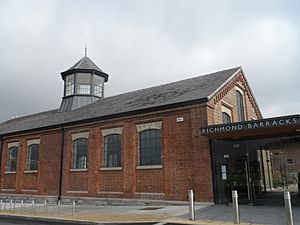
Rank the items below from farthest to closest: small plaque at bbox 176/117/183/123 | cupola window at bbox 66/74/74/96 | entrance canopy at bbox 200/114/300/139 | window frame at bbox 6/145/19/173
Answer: cupola window at bbox 66/74/74/96, window frame at bbox 6/145/19/173, small plaque at bbox 176/117/183/123, entrance canopy at bbox 200/114/300/139

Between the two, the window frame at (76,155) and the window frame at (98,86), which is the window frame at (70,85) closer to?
the window frame at (98,86)

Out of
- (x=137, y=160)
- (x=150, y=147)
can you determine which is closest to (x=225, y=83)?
(x=150, y=147)

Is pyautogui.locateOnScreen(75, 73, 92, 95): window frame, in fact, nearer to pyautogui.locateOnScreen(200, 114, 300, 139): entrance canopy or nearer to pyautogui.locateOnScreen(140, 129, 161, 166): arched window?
pyautogui.locateOnScreen(140, 129, 161, 166): arched window

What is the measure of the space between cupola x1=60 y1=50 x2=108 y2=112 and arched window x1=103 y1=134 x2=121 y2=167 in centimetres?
871

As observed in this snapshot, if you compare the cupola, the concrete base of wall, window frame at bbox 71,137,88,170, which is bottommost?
the concrete base of wall

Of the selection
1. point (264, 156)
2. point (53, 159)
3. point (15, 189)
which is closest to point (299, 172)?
point (264, 156)

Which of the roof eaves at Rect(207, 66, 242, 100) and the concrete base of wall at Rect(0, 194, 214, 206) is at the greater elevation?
the roof eaves at Rect(207, 66, 242, 100)

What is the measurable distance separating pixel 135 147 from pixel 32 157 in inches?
386

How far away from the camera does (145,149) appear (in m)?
16.4

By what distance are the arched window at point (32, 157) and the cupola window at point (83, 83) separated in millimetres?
6514

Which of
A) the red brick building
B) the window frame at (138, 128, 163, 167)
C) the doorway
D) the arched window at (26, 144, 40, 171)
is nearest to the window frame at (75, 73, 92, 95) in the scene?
the red brick building

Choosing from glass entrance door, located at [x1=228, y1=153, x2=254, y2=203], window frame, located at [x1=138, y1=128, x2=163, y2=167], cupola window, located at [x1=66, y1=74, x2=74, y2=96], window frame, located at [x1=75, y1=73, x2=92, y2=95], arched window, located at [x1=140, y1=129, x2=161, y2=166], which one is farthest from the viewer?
cupola window, located at [x1=66, y1=74, x2=74, y2=96]

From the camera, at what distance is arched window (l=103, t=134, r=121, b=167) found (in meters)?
17.5

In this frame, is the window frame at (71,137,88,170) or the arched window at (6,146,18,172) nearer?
the window frame at (71,137,88,170)
